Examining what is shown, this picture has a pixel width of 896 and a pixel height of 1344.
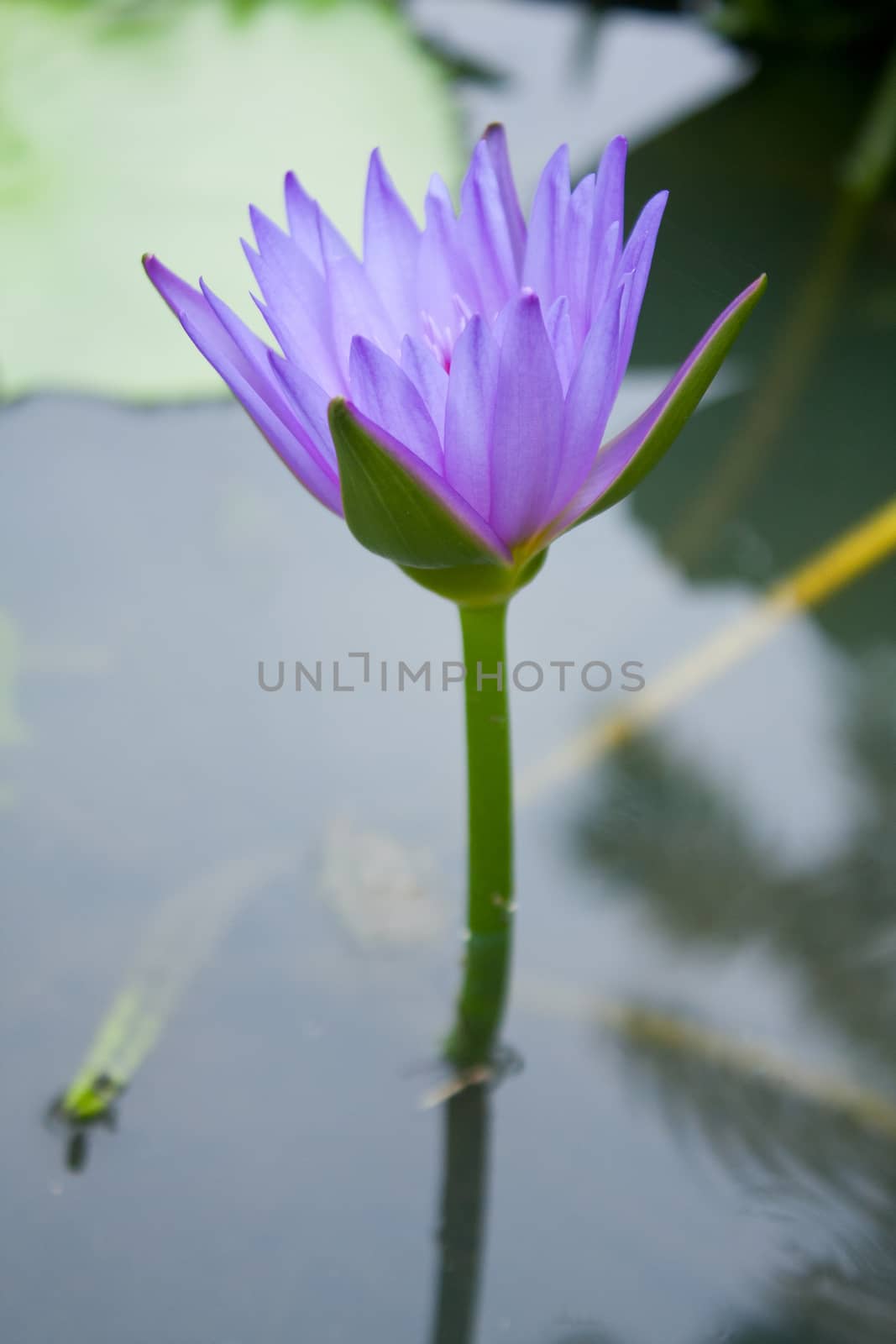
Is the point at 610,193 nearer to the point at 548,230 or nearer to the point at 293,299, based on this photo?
the point at 548,230

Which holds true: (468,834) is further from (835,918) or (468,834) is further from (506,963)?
(835,918)

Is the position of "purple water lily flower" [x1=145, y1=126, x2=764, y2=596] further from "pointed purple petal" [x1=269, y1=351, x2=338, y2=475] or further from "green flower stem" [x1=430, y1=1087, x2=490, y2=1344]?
"green flower stem" [x1=430, y1=1087, x2=490, y2=1344]

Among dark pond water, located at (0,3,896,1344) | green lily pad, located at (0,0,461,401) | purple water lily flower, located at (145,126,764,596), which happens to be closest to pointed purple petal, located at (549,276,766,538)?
purple water lily flower, located at (145,126,764,596)

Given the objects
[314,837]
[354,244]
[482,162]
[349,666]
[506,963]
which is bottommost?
[506,963]

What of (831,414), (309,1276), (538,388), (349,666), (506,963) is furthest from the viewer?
(831,414)

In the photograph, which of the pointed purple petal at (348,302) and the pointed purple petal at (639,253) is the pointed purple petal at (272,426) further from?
the pointed purple petal at (639,253)

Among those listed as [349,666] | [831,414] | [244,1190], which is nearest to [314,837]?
[349,666]

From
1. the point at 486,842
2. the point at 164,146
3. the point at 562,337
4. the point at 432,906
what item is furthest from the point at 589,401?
the point at 164,146
